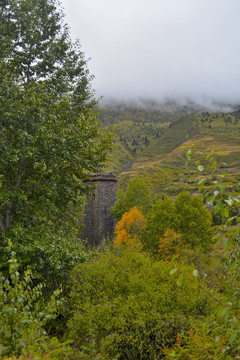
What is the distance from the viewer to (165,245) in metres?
32.2

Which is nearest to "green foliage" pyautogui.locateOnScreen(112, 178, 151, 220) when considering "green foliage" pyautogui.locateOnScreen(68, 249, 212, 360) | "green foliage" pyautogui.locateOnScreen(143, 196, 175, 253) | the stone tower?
the stone tower

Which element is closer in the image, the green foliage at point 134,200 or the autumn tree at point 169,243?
the autumn tree at point 169,243

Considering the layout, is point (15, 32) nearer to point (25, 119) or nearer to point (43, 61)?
point (43, 61)

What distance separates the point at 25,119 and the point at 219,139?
170 m

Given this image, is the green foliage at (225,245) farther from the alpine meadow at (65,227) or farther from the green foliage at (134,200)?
the green foliage at (134,200)

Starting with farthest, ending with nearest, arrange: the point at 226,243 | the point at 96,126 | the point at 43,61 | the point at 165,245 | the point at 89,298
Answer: the point at 165,245
the point at 43,61
the point at 96,126
the point at 89,298
the point at 226,243

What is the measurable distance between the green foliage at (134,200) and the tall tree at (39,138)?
2756 cm

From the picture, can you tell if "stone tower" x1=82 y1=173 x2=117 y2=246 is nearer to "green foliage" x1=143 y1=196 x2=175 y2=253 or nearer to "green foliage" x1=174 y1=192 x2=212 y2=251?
"green foliage" x1=143 y1=196 x2=175 y2=253

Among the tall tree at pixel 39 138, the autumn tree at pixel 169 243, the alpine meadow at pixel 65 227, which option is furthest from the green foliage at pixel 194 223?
the tall tree at pixel 39 138

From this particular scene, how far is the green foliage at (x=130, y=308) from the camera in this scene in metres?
10.1

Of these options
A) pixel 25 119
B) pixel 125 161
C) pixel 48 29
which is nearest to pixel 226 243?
pixel 25 119

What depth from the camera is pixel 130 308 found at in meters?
10.6

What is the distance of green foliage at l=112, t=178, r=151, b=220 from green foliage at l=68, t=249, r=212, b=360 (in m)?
30.4

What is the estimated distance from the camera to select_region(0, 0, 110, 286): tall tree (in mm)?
11570
